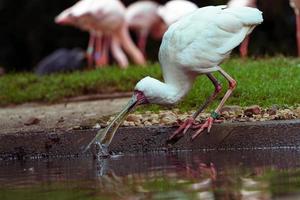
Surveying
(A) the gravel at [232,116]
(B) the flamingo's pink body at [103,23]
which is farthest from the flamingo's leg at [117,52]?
(A) the gravel at [232,116]

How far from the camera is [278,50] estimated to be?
20.2 m

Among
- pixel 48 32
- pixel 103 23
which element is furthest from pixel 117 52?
pixel 48 32

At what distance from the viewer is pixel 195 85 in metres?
10.4

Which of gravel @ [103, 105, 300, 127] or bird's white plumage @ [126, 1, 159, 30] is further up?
bird's white plumage @ [126, 1, 159, 30]

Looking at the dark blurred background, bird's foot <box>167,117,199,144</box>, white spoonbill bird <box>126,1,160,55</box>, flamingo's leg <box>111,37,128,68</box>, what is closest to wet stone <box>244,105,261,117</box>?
bird's foot <box>167,117,199,144</box>

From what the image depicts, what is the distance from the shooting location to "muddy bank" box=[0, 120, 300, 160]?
8086mm

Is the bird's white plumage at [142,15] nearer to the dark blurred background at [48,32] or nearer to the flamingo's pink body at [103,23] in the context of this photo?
the flamingo's pink body at [103,23]

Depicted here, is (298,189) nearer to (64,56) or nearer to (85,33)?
(64,56)

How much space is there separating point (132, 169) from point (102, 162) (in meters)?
0.75

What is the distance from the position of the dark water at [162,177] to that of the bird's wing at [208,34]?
0.82 meters

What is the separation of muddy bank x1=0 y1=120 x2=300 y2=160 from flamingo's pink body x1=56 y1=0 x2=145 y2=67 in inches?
302

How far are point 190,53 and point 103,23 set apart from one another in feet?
28.7

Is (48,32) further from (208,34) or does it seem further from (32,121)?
(208,34)

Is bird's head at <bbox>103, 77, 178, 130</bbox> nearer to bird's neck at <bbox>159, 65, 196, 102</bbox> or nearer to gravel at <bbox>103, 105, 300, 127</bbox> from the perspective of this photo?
bird's neck at <bbox>159, 65, 196, 102</bbox>
